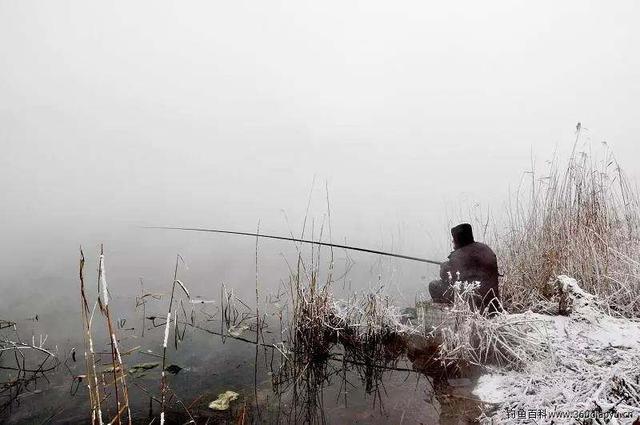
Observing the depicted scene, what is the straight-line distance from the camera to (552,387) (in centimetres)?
260

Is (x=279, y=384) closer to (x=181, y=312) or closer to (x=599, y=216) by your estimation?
(x=181, y=312)

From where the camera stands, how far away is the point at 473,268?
3795mm

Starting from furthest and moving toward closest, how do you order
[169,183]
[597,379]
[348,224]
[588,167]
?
[169,183], [348,224], [588,167], [597,379]

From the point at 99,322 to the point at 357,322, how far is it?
12.2 ft

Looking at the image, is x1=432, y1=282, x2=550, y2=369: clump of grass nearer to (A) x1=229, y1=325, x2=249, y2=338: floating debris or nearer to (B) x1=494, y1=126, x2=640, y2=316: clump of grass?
(B) x1=494, y1=126, x2=640, y2=316: clump of grass

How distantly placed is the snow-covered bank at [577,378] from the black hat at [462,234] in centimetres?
97

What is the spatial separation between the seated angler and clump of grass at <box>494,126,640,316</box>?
68 centimetres

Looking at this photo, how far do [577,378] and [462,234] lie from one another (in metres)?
1.67

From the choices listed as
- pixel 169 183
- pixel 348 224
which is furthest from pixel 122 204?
pixel 348 224

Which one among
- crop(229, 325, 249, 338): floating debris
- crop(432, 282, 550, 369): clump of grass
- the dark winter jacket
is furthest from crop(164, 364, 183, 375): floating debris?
the dark winter jacket

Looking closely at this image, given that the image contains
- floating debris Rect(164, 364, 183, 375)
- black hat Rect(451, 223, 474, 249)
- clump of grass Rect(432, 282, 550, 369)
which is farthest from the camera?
black hat Rect(451, 223, 474, 249)

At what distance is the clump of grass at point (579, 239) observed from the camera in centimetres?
418

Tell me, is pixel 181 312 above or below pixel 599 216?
below

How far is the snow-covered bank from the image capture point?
2.27 m
